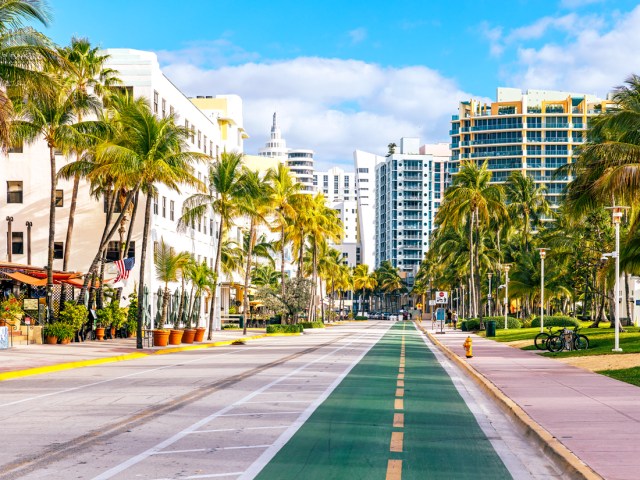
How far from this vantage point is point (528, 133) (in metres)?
169

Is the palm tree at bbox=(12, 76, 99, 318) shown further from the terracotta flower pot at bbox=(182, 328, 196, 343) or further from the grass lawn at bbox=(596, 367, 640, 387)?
the grass lawn at bbox=(596, 367, 640, 387)

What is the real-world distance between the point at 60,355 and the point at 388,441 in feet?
76.6

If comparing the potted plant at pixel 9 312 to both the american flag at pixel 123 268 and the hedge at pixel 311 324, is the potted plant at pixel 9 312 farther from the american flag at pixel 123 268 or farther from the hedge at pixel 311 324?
the hedge at pixel 311 324

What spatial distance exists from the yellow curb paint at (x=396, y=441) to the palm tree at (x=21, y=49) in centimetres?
1816

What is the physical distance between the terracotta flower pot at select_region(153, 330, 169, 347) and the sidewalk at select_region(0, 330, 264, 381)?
920mm

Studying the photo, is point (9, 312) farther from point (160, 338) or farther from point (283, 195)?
point (283, 195)

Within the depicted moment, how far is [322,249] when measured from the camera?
116 meters

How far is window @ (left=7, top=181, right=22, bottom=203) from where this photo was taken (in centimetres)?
5634

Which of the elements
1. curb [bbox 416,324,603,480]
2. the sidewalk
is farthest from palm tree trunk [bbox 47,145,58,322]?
curb [bbox 416,324,603,480]

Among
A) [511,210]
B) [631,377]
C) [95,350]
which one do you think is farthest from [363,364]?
[511,210]

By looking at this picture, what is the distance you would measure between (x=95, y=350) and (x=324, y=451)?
27.2m

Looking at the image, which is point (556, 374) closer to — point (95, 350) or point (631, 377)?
point (631, 377)

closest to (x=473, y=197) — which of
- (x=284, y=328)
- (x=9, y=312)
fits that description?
(x=284, y=328)

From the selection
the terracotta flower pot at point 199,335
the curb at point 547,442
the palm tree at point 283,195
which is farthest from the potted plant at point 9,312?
the palm tree at point 283,195
